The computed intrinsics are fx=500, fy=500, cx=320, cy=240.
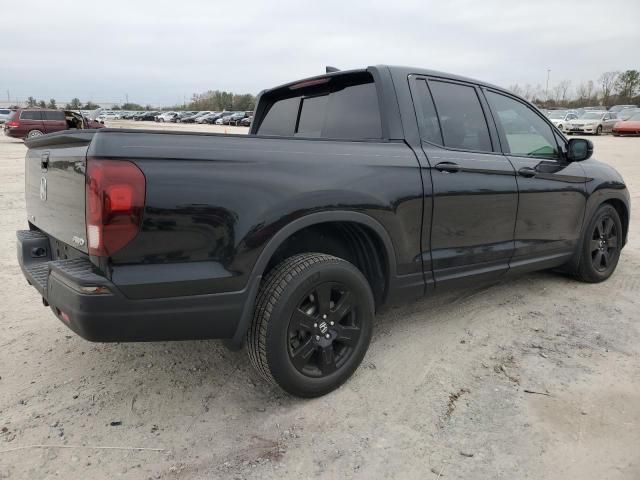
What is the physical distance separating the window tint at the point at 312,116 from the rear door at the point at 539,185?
1.28 m

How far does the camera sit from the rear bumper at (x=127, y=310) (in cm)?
215

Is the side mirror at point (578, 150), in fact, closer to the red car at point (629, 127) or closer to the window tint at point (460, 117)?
the window tint at point (460, 117)

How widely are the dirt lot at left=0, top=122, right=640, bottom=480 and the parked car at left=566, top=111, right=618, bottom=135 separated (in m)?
30.7

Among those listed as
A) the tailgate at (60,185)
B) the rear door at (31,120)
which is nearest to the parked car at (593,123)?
the rear door at (31,120)

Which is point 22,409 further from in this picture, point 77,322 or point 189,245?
point 189,245

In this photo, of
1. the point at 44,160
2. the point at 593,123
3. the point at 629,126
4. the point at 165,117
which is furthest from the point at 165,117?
the point at 44,160

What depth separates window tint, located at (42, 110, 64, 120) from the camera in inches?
910

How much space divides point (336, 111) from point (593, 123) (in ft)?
105

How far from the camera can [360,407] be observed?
2717 millimetres

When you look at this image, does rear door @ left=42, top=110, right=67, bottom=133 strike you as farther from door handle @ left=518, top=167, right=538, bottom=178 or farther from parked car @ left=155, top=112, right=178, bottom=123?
parked car @ left=155, top=112, right=178, bottom=123

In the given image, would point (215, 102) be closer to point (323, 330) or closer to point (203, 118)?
point (203, 118)

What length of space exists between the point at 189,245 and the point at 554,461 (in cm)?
194

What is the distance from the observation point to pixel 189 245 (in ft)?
7.45

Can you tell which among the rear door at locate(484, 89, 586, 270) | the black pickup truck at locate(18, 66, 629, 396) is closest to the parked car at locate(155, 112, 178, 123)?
the black pickup truck at locate(18, 66, 629, 396)
